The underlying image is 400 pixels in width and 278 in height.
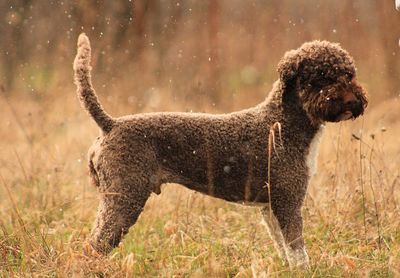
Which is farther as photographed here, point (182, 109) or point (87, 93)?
point (182, 109)

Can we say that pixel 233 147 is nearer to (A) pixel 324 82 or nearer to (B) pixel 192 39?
(A) pixel 324 82

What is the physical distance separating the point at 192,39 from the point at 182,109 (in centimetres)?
257

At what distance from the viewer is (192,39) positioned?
33.9ft

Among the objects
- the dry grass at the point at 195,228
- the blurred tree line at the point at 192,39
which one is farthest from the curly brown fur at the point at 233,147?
the blurred tree line at the point at 192,39

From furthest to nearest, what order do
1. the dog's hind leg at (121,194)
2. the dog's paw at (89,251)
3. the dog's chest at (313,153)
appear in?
the dog's chest at (313,153) < the dog's hind leg at (121,194) < the dog's paw at (89,251)

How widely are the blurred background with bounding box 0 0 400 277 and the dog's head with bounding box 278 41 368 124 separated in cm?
84

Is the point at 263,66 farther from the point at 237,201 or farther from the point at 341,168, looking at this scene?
the point at 237,201

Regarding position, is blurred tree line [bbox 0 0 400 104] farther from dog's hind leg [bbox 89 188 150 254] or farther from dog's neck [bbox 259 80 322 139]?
dog's hind leg [bbox 89 188 150 254]

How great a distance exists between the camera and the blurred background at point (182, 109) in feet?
13.5

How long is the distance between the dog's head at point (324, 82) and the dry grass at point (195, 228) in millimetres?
358

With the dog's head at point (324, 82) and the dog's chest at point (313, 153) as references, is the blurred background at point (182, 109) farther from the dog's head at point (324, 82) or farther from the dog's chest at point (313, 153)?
the dog's head at point (324, 82)

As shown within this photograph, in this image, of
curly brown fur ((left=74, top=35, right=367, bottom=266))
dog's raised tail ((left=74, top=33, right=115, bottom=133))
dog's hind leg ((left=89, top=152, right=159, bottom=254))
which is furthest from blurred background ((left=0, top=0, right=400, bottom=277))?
dog's raised tail ((left=74, top=33, right=115, bottom=133))

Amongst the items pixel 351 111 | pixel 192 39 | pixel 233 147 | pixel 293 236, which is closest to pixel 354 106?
pixel 351 111

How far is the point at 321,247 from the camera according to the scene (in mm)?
4387
